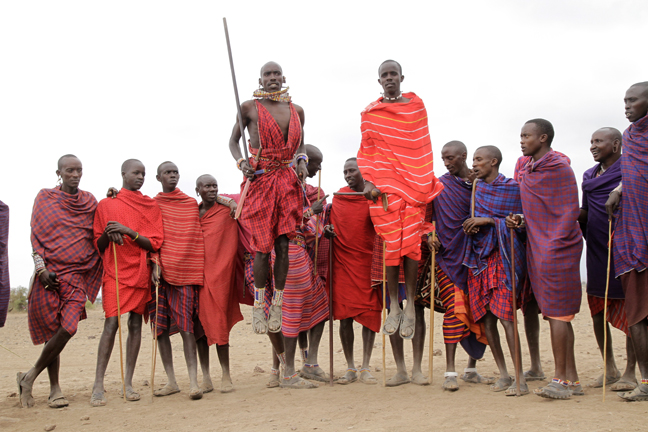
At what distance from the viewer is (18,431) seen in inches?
231

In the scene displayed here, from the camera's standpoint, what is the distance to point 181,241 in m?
7.41

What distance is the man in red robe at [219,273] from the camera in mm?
7281

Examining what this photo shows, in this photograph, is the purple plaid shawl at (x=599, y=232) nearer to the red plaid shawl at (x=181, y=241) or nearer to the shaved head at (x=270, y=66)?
the shaved head at (x=270, y=66)

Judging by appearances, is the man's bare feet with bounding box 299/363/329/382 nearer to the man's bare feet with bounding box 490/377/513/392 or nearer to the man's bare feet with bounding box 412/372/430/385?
the man's bare feet with bounding box 412/372/430/385

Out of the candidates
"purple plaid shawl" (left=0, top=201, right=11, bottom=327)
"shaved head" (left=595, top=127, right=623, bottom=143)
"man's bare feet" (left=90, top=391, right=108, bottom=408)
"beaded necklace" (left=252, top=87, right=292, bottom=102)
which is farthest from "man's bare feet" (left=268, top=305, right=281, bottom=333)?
"shaved head" (left=595, top=127, right=623, bottom=143)

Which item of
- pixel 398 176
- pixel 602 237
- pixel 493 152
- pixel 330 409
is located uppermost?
pixel 493 152

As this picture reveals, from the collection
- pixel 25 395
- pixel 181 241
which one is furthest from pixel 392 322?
pixel 25 395

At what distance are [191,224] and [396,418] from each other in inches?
145

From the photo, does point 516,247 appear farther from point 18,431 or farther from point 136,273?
point 18,431

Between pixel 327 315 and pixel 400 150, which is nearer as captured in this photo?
pixel 400 150

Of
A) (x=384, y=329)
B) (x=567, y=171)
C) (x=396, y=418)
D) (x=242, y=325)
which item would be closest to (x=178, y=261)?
(x=384, y=329)

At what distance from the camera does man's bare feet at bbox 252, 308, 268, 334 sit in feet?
21.6

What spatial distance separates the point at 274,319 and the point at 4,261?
11.9 feet

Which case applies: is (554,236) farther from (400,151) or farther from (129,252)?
(129,252)
